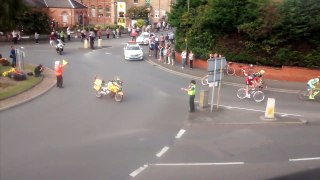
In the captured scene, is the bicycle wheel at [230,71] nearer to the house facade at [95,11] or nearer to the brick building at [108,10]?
the house facade at [95,11]

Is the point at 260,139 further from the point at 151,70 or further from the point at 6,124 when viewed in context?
the point at 151,70

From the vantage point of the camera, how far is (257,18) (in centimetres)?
2828

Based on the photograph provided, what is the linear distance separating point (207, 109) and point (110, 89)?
4840 millimetres

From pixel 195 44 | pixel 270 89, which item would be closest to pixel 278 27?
pixel 270 89

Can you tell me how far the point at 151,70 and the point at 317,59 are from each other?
36.1 ft

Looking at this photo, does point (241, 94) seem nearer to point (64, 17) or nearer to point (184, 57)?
point (184, 57)

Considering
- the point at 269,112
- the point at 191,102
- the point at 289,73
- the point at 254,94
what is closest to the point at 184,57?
the point at 289,73

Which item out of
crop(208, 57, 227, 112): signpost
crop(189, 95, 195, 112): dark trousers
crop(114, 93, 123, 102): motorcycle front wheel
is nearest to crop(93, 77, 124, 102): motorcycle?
crop(114, 93, 123, 102): motorcycle front wheel

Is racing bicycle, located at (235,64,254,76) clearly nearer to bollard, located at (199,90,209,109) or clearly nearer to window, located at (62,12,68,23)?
bollard, located at (199,90,209,109)

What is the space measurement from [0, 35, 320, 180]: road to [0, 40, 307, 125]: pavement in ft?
0.42

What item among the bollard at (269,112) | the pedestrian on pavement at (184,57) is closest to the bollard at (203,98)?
the bollard at (269,112)

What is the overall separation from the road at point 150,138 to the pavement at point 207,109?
0.42 ft

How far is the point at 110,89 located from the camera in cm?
2098

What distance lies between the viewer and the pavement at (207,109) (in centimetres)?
1798
